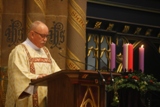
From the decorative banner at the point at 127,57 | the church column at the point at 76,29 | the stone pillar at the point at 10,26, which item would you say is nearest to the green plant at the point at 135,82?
the decorative banner at the point at 127,57

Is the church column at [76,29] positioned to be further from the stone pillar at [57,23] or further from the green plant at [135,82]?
the green plant at [135,82]

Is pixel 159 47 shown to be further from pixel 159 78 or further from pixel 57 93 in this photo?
pixel 57 93

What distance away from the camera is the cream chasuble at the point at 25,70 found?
214 inches

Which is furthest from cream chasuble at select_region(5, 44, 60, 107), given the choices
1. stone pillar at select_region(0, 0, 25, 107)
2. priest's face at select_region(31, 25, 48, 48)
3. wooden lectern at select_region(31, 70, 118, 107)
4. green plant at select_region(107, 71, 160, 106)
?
stone pillar at select_region(0, 0, 25, 107)

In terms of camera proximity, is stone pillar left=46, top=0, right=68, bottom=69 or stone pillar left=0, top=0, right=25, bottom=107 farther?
stone pillar left=46, top=0, right=68, bottom=69

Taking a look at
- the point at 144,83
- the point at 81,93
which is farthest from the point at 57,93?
the point at 144,83

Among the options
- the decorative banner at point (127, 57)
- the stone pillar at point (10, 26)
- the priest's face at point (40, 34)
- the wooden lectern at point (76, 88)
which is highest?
the stone pillar at point (10, 26)

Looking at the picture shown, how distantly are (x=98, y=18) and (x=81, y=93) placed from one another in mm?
3426

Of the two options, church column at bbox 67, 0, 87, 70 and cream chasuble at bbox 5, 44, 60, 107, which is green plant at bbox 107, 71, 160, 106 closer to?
cream chasuble at bbox 5, 44, 60, 107

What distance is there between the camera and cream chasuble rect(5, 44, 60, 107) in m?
5.43

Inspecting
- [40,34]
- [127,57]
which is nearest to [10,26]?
[40,34]

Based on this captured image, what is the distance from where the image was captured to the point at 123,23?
8.42 m

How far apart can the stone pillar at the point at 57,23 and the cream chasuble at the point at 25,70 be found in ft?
4.40

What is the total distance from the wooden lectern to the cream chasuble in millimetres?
394
